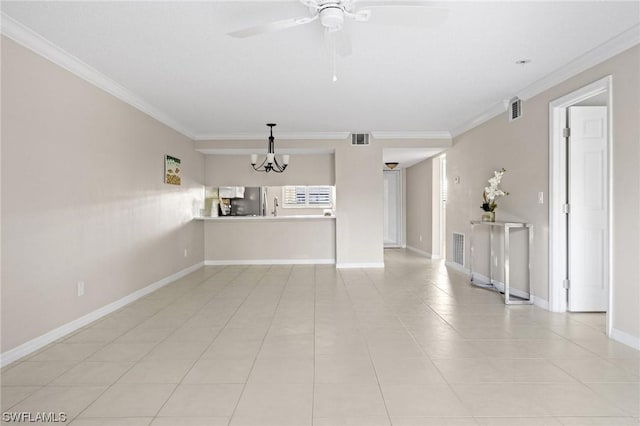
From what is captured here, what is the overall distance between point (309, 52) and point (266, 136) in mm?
3832

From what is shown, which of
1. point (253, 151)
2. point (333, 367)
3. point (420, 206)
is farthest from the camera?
point (420, 206)

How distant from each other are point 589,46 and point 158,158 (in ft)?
16.8

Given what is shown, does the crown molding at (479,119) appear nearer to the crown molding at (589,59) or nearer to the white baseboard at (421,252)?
the crown molding at (589,59)

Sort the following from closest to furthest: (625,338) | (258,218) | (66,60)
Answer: (625,338), (66,60), (258,218)

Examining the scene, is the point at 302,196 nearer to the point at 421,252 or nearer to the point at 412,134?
the point at 412,134

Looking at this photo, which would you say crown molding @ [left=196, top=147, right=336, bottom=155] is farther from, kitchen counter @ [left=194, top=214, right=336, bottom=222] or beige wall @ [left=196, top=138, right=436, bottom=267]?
kitchen counter @ [left=194, top=214, right=336, bottom=222]

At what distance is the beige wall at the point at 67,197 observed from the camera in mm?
2855

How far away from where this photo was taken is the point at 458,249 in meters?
7.00

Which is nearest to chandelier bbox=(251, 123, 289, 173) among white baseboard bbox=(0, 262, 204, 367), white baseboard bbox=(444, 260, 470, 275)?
white baseboard bbox=(0, 262, 204, 367)

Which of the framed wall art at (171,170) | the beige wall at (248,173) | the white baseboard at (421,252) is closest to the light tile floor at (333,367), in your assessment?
the framed wall art at (171,170)

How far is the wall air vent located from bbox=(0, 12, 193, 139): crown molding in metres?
5.35

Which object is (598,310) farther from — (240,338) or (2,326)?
(2,326)

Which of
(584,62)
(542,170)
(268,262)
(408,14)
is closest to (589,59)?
(584,62)

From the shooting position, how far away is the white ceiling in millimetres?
2758
